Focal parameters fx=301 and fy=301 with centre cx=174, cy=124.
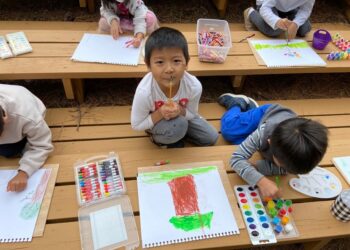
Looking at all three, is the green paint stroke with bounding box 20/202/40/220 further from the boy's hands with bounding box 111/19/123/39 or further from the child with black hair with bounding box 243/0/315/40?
the child with black hair with bounding box 243/0/315/40

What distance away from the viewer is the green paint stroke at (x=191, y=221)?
43.4 inches

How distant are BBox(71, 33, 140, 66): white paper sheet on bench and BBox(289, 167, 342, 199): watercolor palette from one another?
103 cm

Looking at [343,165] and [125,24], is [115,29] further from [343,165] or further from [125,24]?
[343,165]

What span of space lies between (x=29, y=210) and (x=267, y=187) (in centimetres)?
90

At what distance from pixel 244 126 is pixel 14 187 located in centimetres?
105

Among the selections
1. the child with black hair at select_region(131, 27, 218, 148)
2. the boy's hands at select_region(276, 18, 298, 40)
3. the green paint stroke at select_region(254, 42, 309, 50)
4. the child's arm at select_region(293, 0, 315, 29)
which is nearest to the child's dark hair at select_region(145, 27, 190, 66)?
the child with black hair at select_region(131, 27, 218, 148)

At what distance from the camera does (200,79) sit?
221 centimetres

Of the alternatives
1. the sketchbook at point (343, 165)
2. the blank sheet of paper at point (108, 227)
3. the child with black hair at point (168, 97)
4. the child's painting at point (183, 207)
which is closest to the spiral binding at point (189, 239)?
the child's painting at point (183, 207)

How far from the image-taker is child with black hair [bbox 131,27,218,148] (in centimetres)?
115

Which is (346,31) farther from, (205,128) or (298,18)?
(205,128)

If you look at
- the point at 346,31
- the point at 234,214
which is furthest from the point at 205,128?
the point at 346,31

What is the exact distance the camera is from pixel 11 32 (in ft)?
5.97

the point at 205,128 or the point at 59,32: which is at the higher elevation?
the point at 59,32

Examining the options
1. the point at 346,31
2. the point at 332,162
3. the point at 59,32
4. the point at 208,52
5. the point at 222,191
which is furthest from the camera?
the point at 346,31
